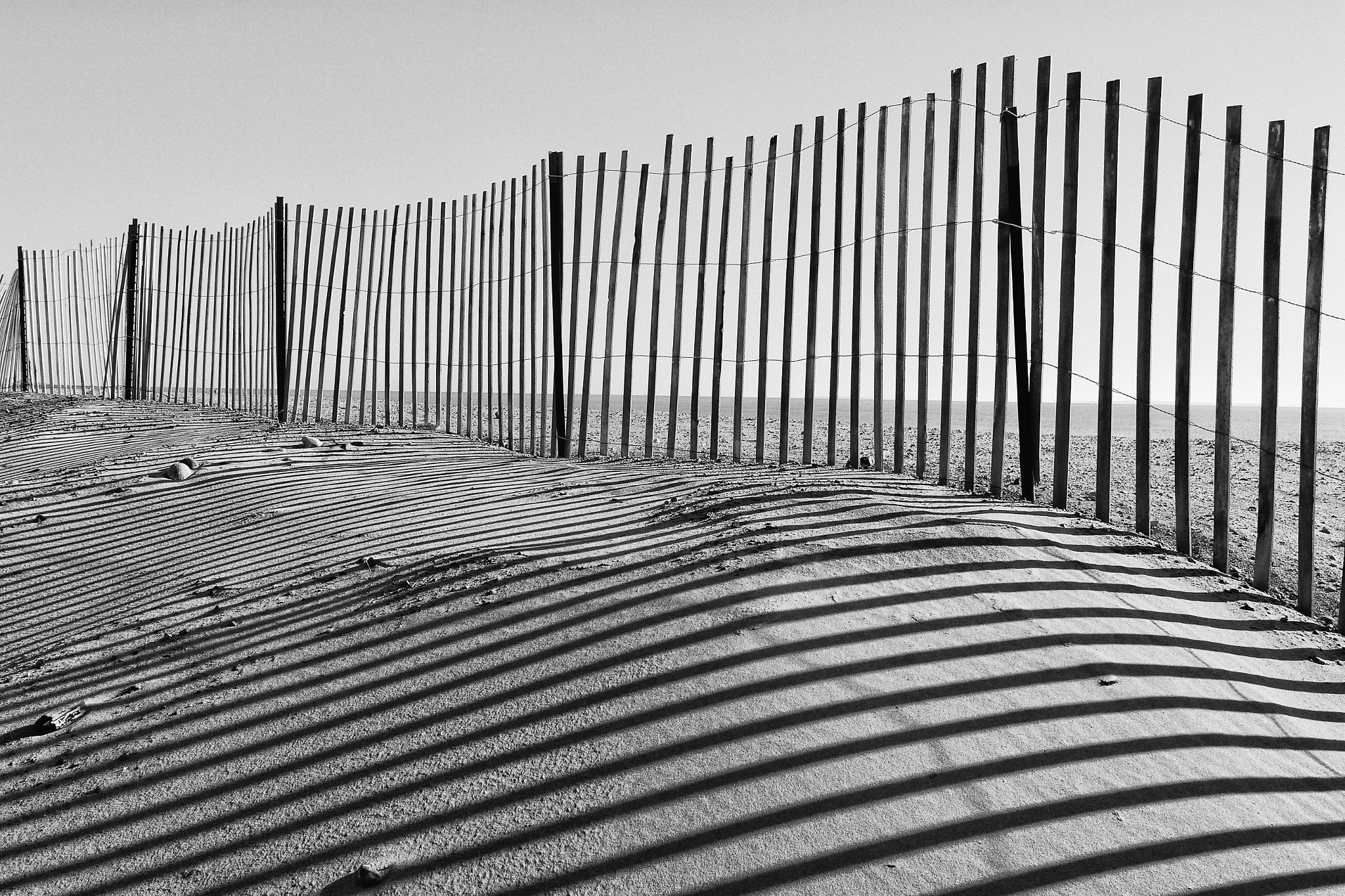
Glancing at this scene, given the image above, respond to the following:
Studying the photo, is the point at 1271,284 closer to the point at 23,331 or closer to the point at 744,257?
the point at 744,257

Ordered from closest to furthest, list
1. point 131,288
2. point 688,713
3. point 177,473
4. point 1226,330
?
point 688,713
point 1226,330
point 177,473
point 131,288

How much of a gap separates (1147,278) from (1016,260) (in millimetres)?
693

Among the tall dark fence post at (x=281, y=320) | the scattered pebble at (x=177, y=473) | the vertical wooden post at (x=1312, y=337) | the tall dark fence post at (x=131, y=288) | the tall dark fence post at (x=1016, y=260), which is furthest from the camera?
the tall dark fence post at (x=131, y=288)

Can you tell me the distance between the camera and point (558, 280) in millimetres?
7180

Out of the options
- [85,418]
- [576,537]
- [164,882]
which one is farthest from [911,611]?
[85,418]

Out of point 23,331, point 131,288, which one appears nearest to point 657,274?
point 131,288

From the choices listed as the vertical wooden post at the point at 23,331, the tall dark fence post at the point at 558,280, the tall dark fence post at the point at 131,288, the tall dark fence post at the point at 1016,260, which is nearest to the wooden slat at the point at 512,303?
the tall dark fence post at the point at 558,280

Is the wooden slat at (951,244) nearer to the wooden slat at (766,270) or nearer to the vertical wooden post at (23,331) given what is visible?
the wooden slat at (766,270)

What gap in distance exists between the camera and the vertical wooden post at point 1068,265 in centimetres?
439

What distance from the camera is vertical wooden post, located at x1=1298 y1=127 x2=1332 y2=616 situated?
3.65m

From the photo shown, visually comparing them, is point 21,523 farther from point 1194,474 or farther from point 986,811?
point 1194,474

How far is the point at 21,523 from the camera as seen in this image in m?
5.72

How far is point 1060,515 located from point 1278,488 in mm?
5074

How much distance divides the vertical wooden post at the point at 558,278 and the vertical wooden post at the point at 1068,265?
380 centimetres
